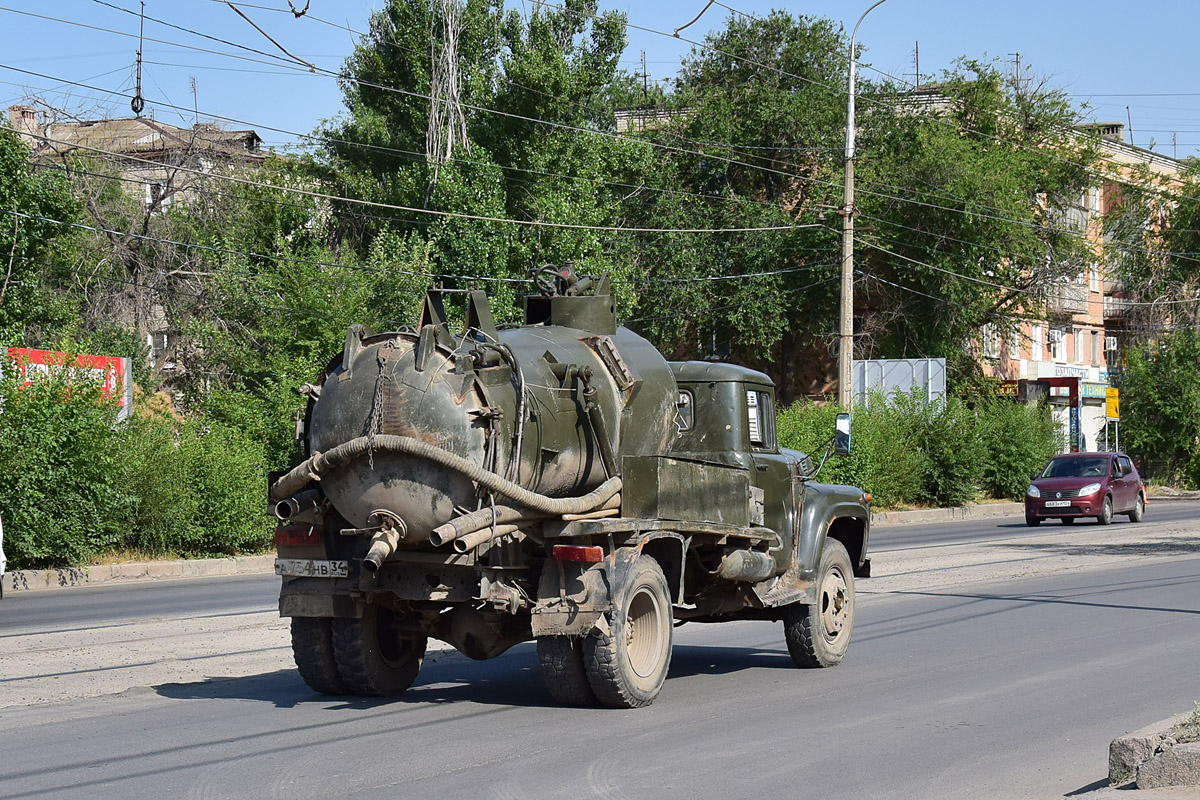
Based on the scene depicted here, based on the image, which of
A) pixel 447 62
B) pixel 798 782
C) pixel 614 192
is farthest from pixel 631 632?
pixel 614 192

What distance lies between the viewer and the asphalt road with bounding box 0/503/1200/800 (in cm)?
665

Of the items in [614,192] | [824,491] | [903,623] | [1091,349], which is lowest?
[903,623]

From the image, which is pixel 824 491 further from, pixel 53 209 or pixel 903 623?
pixel 53 209

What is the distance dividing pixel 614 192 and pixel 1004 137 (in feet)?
52.0

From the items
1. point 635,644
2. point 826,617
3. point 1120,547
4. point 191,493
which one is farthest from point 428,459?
point 1120,547

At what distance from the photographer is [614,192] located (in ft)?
155

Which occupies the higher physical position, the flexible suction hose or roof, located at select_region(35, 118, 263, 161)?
roof, located at select_region(35, 118, 263, 161)

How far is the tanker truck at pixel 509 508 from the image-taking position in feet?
26.9

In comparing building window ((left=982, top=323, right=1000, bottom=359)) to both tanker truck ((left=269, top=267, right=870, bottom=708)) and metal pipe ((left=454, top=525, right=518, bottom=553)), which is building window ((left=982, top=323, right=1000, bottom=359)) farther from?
metal pipe ((left=454, top=525, right=518, bottom=553))

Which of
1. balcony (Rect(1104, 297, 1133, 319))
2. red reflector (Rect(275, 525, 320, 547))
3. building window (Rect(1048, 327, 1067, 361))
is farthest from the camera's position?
balcony (Rect(1104, 297, 1133, 319))

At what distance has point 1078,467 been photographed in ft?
108

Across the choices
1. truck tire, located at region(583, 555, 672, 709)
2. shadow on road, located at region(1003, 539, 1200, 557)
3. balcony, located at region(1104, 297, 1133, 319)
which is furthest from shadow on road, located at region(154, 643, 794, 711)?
balcony, located at region(1104, 297, 1133, 319)

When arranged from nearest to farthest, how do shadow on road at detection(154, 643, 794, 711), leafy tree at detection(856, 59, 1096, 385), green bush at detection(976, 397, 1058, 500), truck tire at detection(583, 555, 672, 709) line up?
truck tire at detection(583, 555, 672, 709), shadow on road at detection(154, 643, 794, 711), green bush at detection(976, 397, 1058, 500), leafy tree at detection(856, 59, 1096, 385)

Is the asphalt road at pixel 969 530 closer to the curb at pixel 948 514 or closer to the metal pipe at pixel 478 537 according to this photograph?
the curb at pixel 948 514
